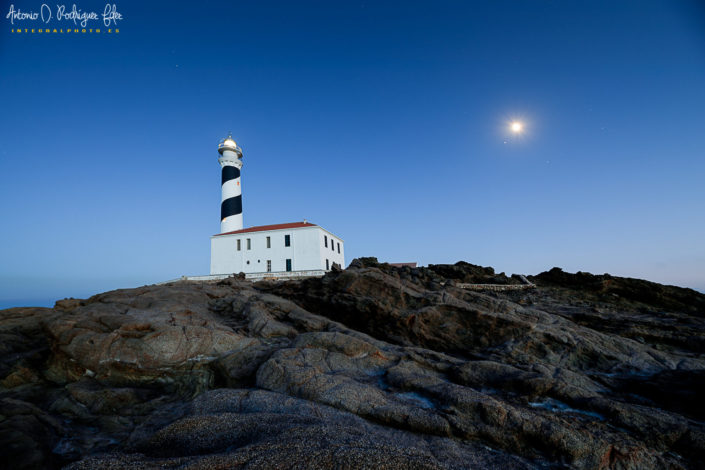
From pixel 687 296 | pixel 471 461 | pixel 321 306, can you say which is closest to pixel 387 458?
pixel 471 461

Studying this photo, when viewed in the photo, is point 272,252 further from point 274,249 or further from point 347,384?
point 347,384

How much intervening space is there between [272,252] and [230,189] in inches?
518

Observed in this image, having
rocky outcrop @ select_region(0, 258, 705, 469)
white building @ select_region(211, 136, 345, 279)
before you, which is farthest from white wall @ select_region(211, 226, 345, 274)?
rocky outcrop @ select_region(0, 258, 705, 469)

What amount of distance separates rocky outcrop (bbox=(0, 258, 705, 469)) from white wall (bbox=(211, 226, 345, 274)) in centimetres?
2433

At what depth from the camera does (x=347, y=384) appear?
640 cm

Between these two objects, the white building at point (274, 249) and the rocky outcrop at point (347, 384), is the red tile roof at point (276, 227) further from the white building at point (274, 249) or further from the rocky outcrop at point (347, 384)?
the rocky outcrop at point (347, 384)

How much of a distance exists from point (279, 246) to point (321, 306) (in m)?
27.3

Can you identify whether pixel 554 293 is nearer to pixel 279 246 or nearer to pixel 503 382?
pixel 503 382

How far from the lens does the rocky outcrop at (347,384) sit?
4.41m

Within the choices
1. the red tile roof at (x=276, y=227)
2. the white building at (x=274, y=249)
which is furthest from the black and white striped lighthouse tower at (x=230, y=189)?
the red tile roof at (x=276, y=227)

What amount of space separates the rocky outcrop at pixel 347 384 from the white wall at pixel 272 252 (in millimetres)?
24328

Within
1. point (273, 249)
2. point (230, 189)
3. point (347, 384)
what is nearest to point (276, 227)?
point (273, 249)

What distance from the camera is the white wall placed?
39466mm

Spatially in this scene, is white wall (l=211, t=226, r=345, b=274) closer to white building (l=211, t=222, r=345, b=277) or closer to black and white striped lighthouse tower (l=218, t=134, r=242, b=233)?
white building (l=211, t=222, r=345, b=277)
